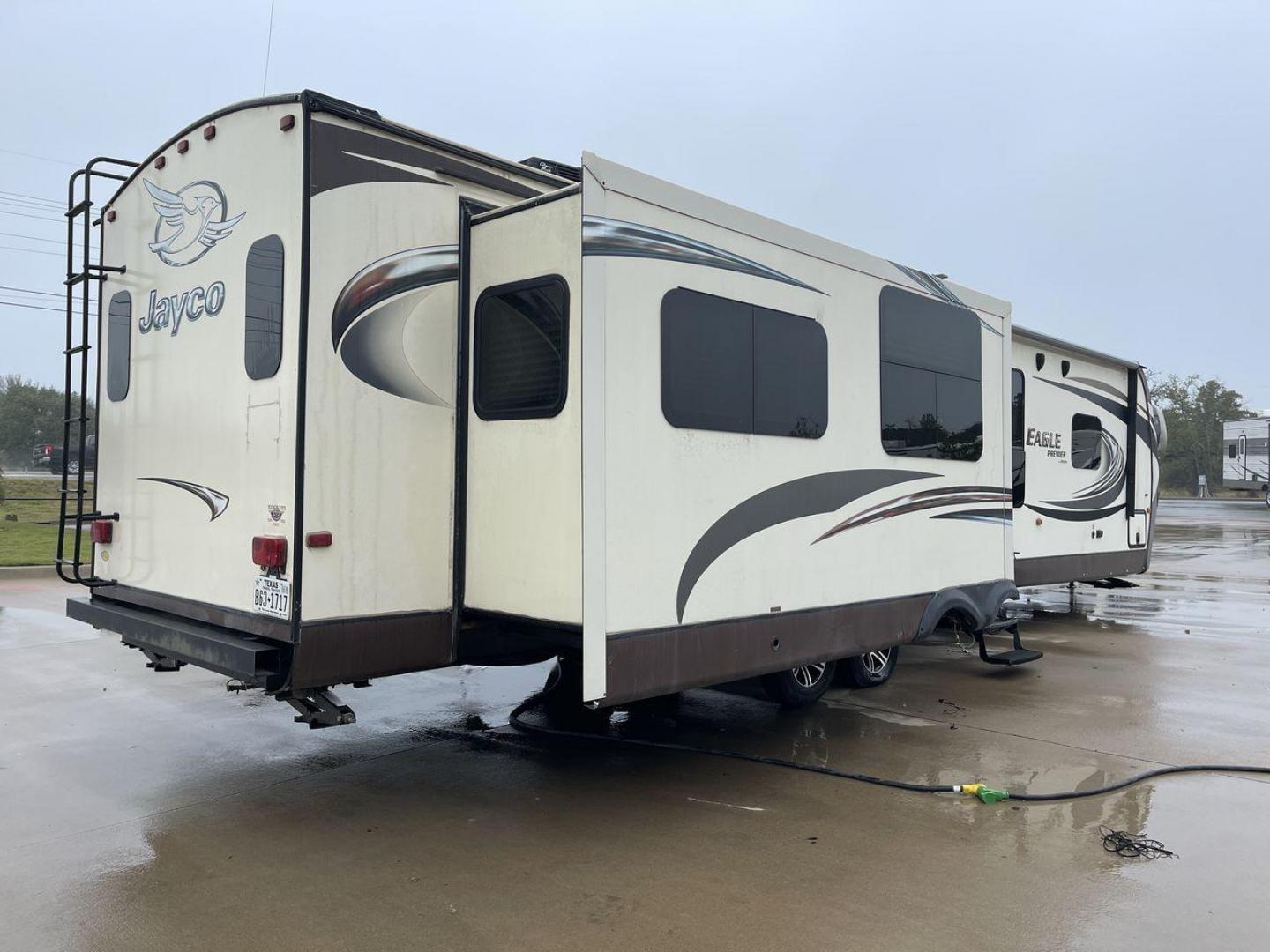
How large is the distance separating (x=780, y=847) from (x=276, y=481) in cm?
292

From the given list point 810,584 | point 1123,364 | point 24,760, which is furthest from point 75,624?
point 1123,364

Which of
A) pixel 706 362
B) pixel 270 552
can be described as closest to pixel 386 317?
pixel 270 552

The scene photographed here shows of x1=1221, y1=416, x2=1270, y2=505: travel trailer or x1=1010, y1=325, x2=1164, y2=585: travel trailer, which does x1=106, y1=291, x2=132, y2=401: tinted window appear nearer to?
x1=1010, y1=325, x2=1164, y2=585: travel trailer

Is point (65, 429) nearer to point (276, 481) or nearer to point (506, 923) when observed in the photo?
point (276, 481)

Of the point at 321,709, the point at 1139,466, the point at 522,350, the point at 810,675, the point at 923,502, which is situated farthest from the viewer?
the point at 1139,466

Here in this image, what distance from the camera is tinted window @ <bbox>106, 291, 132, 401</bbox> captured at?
5.77 metres

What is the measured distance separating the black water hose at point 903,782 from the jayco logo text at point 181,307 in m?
3.31

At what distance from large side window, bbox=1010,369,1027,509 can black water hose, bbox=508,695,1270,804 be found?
14.2 ft

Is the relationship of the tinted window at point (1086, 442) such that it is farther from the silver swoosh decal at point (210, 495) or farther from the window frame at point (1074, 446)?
the silver swoosh decal at point (210, 495)

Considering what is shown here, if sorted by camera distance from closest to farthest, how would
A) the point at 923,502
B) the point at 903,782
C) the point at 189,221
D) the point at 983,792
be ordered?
the point at 983,792 < the point at 189,221 < the point at 903,782 < the point at 923,502

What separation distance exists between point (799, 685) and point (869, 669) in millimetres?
1048

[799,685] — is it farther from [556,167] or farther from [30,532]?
[30,532]

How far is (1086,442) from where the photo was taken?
35.4 feet

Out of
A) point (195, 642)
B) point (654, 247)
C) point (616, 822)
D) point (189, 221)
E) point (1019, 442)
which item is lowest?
point (616, 822)
